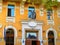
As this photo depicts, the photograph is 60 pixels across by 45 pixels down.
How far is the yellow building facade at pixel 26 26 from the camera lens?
1529cm

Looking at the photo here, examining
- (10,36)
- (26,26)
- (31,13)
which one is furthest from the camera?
(31,13)

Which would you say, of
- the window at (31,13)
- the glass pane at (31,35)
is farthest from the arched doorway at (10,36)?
the window at (31,13)

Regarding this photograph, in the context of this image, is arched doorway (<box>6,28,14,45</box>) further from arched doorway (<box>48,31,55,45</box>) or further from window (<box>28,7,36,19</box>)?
arched doorway (<box>48,31,55,45</box>)

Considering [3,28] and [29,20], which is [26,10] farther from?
[3,28]

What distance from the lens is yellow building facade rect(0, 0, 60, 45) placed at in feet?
50.2

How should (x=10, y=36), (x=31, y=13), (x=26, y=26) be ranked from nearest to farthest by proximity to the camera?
(x=10, y=36) → (x=26, y=26) → (x=31, y=13)

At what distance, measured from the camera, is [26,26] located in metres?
15.6

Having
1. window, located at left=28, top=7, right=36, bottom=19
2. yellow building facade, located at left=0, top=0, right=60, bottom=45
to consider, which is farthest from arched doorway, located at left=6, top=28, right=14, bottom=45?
window, located at left=28, top=7, right=36, bottom=19

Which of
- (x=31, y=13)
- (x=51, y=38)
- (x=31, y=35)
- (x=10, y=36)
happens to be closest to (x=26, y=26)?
(x=31, y=35)

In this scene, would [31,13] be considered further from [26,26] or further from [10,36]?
[10,36]

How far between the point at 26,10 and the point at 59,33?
12.8 feet

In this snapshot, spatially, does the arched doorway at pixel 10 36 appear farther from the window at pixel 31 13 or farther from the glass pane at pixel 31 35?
the window at pixel 31 13

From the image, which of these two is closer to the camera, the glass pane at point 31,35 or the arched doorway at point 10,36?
the arched doorway at point 10,36

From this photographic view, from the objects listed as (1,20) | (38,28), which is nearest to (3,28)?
(1,20)
